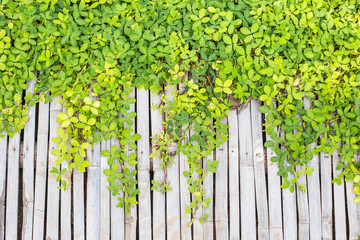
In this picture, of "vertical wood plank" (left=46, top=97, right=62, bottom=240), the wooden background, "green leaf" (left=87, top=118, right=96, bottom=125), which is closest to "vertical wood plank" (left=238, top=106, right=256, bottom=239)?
the wooden background

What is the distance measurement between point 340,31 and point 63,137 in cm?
196

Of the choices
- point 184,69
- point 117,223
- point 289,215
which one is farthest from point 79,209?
point 289,215

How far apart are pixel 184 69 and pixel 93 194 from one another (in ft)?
3.44

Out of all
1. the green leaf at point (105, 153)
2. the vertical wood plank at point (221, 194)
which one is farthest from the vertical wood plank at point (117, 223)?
the vertical wood plank at point (221, 194)

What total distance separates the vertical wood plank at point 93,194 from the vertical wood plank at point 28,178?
15.2 inches

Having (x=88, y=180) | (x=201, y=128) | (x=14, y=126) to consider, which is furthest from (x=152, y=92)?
(x=14, y=126)

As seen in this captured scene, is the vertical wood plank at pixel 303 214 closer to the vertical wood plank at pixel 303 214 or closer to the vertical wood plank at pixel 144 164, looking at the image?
the vertical wood plank at pixel 303 214

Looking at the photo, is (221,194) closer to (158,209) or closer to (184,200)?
(184,200)

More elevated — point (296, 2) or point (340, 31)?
point (296, 2)

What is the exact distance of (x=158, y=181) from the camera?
195 cm

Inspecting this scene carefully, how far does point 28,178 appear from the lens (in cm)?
198

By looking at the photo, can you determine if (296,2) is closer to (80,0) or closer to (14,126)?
(80,0)

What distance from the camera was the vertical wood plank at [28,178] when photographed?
198 cm

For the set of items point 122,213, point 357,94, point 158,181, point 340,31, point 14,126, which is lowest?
point 122,213
